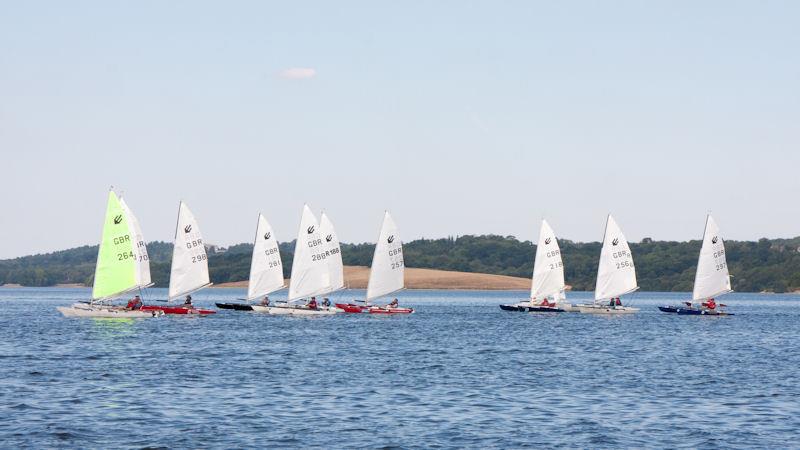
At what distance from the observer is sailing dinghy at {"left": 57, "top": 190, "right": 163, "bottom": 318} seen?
97.9m

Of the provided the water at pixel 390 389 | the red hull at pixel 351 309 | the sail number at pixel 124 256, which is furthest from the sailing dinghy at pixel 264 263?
the water at pixel 390 389

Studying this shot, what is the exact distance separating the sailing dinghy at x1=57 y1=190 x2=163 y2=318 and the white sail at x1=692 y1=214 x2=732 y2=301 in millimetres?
56675

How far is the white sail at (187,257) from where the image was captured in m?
108

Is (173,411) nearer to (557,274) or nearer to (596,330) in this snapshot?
(596,330)

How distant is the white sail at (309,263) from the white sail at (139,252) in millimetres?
17215

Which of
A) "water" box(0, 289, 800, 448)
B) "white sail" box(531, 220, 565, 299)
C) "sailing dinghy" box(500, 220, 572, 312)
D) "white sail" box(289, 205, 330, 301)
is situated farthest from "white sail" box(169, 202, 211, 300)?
"white sail" box(531, 220, 565, 299)

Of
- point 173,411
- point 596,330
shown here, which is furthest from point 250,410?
point 596,330

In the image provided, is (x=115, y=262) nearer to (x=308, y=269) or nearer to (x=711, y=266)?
(x=308, y=269)

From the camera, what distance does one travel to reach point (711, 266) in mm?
123938

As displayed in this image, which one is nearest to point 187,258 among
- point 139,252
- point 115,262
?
point 139,252

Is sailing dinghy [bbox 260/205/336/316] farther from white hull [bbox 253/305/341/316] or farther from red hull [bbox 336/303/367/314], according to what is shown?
red hull [bbox 336/303/367/314]

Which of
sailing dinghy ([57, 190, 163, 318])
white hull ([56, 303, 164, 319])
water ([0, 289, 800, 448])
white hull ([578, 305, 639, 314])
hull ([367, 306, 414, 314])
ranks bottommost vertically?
water ([0, 289, 800, 448])

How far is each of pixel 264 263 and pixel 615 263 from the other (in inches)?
1443

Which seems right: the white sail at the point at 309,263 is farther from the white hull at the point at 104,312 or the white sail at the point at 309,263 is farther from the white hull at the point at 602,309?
the white hull at the point at 602,309
